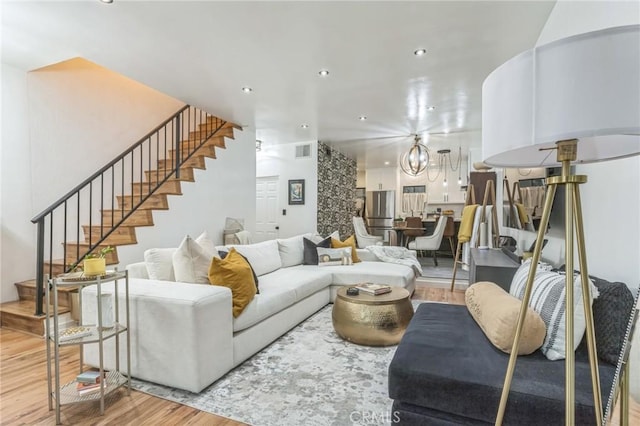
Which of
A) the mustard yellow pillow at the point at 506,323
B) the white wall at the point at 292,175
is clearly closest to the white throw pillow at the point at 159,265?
the mustard yellow pillow at the point at 506,323

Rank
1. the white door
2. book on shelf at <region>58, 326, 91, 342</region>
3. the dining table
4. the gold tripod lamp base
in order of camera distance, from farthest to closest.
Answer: the white door < the dining table < book on shelf at <region>58, 326, 91, 342</region> < the gold tripod lamp base

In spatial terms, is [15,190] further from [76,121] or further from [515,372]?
[515,372]

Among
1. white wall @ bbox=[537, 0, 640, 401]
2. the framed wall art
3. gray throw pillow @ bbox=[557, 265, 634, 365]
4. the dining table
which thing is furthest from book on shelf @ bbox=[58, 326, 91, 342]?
the dining table

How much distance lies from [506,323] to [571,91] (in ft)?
3.48

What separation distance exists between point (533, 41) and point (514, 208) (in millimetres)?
1526

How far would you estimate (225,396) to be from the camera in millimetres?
1965

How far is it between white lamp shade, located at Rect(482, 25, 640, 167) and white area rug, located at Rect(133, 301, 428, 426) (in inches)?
63.2

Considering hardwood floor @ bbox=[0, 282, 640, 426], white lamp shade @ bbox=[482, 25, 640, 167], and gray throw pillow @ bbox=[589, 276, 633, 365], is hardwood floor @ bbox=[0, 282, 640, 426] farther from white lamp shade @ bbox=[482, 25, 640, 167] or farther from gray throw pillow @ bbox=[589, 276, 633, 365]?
white lamp shade @ bbox=[482, 25, 640, 167]

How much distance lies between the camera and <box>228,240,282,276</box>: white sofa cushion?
352cm

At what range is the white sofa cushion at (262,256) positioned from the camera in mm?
3521

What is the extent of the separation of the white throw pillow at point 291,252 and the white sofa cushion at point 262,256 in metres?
0.11

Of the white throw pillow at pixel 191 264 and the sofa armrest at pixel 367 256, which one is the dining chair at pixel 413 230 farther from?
the white throw pillow at pixel 191 264

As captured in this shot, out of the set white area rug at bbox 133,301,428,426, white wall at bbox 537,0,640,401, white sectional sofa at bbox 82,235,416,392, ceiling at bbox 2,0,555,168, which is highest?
ceiling at bbox 2,0,555,168

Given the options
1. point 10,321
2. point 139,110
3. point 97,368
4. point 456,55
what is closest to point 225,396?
point 97,368
